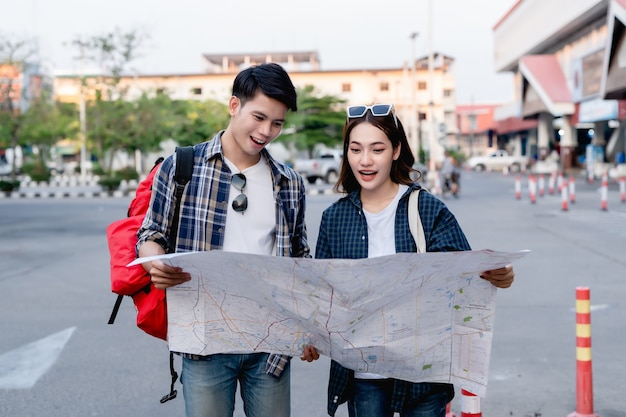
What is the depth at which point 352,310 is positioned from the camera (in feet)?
8.36

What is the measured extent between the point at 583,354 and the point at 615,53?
96.4 feet

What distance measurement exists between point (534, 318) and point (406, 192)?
204 inches

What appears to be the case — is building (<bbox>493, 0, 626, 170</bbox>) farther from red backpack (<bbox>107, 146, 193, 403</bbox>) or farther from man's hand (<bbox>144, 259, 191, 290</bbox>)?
man's hand (<bbox>144, 259, 191, 290</bbox>)

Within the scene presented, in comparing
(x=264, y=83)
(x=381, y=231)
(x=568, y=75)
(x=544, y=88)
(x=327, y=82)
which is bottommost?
(x=381, y=231)

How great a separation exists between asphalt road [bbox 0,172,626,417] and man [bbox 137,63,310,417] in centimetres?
229

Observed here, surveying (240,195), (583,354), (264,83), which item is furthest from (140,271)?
(583,354)

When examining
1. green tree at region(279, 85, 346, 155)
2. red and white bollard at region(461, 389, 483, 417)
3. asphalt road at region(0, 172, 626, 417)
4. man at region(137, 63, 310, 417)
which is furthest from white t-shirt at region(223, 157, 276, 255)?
green tree at region(279, 85, 346, 155)

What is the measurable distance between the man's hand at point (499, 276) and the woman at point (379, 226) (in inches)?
6.2

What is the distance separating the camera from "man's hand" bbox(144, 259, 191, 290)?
2555mm

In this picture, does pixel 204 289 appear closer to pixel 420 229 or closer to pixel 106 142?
pixel 420 229

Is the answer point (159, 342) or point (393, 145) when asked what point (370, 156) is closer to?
point (393, 145)

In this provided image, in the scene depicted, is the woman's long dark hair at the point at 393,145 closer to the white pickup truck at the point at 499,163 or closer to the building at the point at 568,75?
the building at the point at 568,75

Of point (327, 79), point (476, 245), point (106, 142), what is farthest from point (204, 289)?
point (327, 79)

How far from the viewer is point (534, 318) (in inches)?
299
